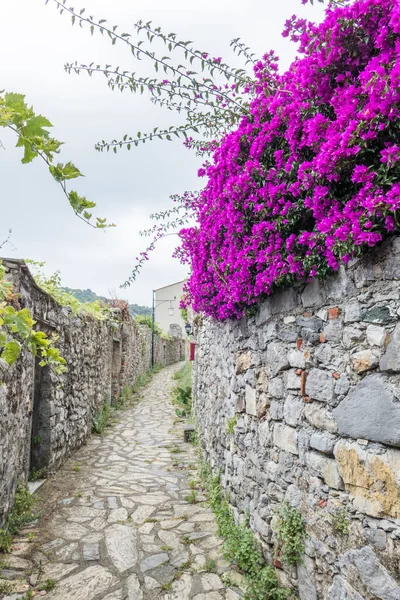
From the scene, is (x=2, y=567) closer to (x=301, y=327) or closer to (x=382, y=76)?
(x=301, y=327)

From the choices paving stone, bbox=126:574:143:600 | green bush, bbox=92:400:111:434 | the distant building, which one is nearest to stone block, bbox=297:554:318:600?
paving stone, bbox=126:574:143:600

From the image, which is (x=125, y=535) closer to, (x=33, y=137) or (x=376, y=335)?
(x=376, y=335)

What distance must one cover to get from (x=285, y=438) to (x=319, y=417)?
1.52 feet

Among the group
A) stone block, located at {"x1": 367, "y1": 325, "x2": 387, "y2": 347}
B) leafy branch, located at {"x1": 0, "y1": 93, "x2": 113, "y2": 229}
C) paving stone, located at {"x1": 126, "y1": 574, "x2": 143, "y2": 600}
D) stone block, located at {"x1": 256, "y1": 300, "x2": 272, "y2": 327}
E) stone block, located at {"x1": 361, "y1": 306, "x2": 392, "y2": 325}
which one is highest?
leafy branch, located at {"x1": 0, "y1": 93, "x2": 113, "y2": 229}

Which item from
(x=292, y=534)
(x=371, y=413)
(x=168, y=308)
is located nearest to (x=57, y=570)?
(x=292, y=534)

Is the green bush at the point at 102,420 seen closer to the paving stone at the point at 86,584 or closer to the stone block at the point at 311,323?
the paving stone at the point at 86,584

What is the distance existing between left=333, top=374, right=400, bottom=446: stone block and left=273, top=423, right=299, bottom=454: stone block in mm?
515

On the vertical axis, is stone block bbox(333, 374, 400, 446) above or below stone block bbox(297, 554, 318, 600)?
above

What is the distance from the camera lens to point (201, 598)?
9.04 feet

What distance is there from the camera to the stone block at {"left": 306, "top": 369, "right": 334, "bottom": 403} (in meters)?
2.19

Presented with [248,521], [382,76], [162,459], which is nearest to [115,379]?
[162,459]

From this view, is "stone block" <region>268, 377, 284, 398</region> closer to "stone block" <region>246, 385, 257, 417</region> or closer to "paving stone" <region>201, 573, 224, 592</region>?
"stone block" <region>246, 385, 257, 417</region>

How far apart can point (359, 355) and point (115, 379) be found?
10167 mm

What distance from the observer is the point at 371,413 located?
6.08 feet
